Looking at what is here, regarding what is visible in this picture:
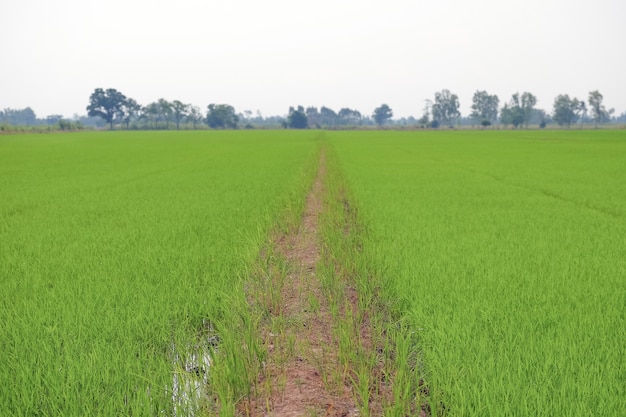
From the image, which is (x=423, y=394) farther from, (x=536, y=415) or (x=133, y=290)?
(x=133, y=290)

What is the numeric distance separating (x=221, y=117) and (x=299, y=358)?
434ft

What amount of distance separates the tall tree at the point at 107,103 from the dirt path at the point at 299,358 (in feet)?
436

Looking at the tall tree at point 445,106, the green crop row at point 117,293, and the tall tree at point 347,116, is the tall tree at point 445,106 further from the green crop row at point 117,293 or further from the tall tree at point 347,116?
the green crop row at point 117,293

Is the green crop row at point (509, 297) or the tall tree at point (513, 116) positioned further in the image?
the tall tree at point (513, 116)

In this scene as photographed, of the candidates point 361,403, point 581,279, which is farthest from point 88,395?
point 581,279

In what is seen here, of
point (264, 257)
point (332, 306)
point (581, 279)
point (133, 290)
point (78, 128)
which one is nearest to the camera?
point (332, 306)

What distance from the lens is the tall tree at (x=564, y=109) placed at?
122 metres

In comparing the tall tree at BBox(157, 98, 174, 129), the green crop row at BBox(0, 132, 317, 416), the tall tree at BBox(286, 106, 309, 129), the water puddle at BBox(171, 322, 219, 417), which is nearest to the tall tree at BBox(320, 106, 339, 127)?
the tall tree at BBox(286, 106, 309, 129)

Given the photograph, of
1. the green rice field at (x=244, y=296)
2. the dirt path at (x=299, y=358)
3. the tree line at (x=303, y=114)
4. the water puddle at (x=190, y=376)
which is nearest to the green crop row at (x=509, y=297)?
the green rice field at (x=244, y=296)

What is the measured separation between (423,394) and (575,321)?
1.42m

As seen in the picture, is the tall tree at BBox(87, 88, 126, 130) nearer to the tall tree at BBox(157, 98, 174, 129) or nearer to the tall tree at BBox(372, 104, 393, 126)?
the tall tree at BBox(157, 98, 174, 129)

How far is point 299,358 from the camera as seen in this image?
122 inches

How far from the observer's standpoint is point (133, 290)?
3.93 m

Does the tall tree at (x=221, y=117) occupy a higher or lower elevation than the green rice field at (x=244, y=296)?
higher
